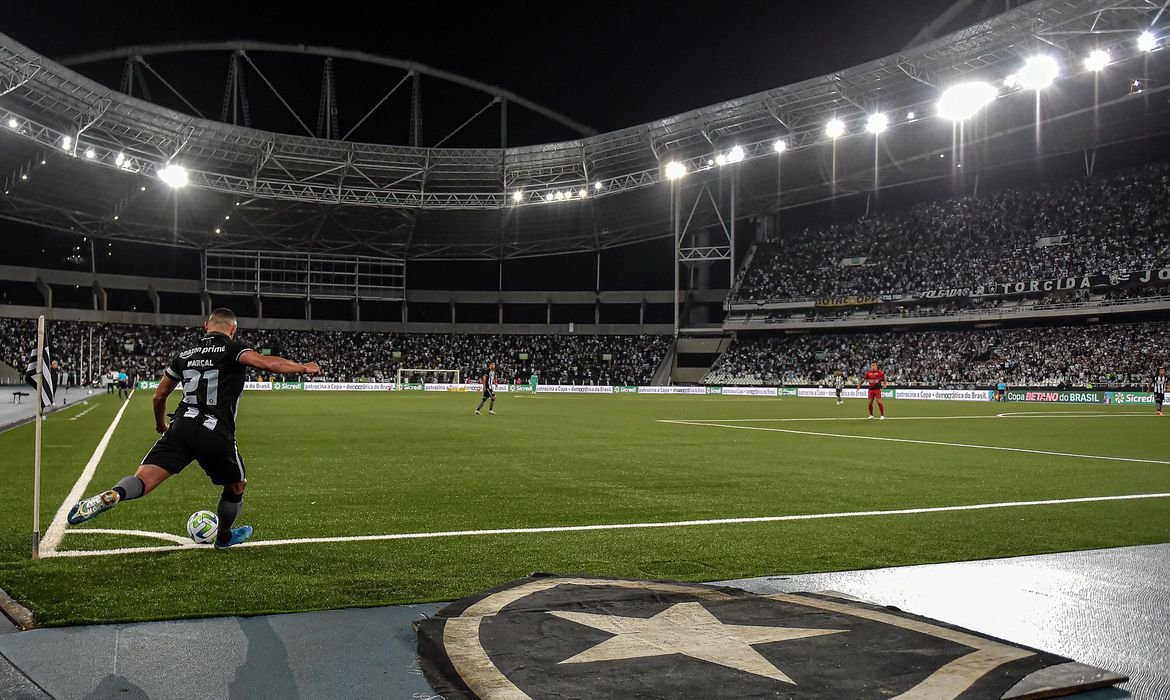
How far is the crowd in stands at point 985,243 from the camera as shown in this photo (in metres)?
50.0

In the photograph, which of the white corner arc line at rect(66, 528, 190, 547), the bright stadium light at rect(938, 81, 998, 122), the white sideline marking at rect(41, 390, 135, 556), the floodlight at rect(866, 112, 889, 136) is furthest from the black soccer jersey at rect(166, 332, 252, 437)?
the floodlight at rect(866, 112, 889, 136)

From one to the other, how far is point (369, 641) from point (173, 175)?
54899mm

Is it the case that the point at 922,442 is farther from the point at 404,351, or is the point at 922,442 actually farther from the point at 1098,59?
the point at 404,351

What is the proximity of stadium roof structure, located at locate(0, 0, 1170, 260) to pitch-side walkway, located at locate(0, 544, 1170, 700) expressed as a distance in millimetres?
39354

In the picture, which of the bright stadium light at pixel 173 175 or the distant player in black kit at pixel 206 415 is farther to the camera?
the bright stadium light at pixel 173 175

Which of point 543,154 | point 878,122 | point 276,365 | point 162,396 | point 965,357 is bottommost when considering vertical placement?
point 162,396

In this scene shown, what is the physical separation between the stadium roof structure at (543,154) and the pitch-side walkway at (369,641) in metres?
39.4

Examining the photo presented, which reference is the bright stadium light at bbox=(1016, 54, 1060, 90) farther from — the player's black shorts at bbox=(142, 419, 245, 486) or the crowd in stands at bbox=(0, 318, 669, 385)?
the player's black shorts at bbox=(142, 419, 245, 486)

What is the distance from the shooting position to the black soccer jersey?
5758mm

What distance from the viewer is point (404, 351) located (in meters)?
75.9

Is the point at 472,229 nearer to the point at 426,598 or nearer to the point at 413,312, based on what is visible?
the point at 413,312

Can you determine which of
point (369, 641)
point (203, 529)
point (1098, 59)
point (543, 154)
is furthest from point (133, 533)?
point (543, 154)

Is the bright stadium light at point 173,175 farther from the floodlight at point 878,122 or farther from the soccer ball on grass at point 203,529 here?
the soccer ball on grass at point 203,529

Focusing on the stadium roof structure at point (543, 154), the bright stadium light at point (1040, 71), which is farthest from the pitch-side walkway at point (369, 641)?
the bright stadium light at point (1040, 71)
